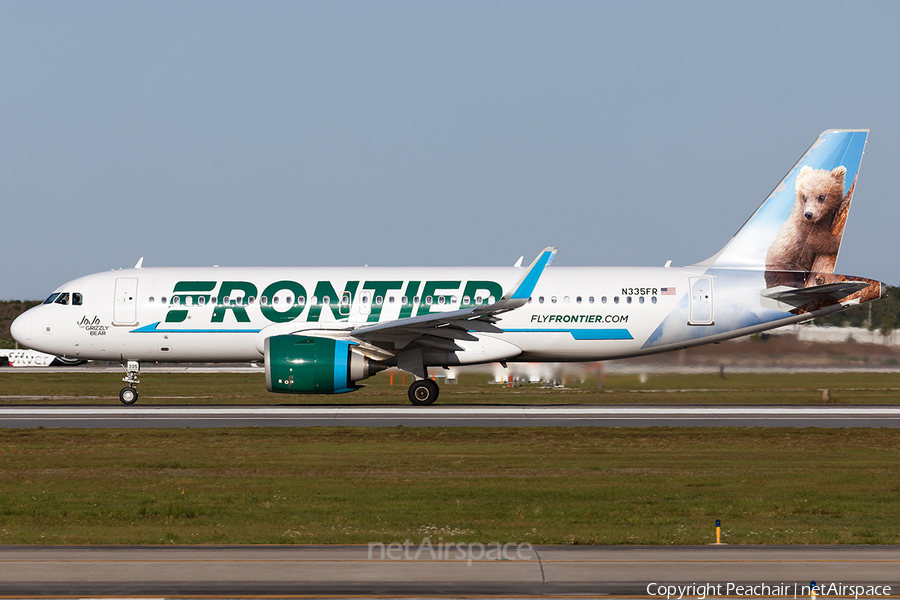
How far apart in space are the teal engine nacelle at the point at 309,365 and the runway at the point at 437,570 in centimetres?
1643

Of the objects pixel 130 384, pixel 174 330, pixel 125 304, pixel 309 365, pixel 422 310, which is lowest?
pixel 130 384

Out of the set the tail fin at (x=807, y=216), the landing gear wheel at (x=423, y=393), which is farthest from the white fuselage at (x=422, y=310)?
the landing gear wheel at (x=423, y=393)

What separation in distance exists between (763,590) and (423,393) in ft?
69.5

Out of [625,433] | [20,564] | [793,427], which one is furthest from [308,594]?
[793,427]

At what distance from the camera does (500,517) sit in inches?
519

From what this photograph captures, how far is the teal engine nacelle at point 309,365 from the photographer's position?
88.8ft

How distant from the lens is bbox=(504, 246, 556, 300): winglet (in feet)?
87.9

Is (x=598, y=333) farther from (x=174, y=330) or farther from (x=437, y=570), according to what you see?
(x=437, y=570)

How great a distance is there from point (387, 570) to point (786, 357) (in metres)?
25.5

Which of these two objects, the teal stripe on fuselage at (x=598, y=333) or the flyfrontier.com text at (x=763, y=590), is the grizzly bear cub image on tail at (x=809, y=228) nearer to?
the teal stripe on fuselage at (x=598, y=333)

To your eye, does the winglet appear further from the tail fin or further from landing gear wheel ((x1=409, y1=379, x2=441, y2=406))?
the tail fin

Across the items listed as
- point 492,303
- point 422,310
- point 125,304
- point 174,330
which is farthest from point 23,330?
point 492,303

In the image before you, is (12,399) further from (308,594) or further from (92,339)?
(308,594)

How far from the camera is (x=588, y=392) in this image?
3750cm
